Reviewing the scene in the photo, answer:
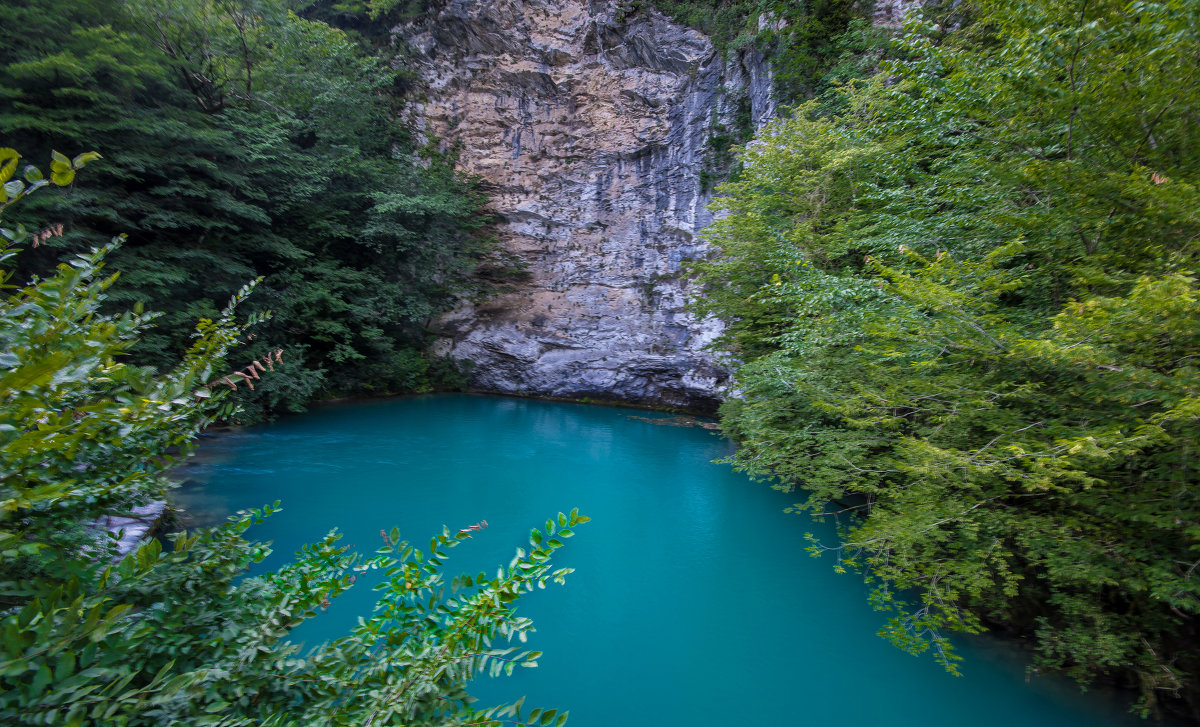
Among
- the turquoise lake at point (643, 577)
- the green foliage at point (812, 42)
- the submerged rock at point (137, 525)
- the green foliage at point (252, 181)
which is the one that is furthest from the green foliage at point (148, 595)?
the green foliage at point (812, 42)

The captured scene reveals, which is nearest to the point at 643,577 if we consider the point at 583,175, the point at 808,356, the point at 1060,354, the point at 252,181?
the point at 808,356

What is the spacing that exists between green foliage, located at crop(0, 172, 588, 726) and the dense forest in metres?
0.01

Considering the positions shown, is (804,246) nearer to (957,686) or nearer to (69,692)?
(957,686)

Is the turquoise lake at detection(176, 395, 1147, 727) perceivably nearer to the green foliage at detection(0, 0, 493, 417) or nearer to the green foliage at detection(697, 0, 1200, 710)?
the green foliage at detection(697, 0, 1200, 710)

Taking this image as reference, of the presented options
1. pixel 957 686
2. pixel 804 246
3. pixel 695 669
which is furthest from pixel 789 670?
pixel 804 246

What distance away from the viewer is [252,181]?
34.4ft

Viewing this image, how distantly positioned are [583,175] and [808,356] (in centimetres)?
1171

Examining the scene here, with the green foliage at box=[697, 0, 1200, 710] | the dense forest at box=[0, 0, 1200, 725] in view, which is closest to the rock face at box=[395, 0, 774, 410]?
the dense forest at box=[0, 0, 1200, 725]

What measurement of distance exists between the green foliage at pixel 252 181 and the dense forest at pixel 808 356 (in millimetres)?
84

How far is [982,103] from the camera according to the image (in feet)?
12.3

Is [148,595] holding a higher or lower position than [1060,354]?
lower

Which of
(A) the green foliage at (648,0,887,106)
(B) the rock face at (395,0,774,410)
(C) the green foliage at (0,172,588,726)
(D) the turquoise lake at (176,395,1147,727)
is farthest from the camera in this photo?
(B) the rock face at (395,0,774,410)

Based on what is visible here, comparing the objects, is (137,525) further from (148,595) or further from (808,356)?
(808,356)

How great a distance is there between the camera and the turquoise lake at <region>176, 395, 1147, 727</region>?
3975 millimetres
